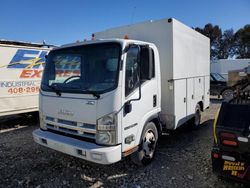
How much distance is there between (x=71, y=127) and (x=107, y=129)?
70cm

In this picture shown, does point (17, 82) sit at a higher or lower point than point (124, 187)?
higher

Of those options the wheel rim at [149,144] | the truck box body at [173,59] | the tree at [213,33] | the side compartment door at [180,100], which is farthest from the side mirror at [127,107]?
the tree at [213,33]

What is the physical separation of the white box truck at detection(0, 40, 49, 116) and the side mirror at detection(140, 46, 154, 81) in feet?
16.7

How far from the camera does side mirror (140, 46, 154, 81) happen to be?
3648 mm

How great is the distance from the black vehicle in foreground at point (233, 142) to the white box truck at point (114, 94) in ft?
4.22

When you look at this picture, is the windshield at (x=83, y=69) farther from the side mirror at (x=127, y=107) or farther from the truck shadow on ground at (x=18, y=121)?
the truck shadow on ground at (x=18, y=121)

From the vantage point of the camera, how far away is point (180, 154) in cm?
473

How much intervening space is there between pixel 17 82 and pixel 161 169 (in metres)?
5.50

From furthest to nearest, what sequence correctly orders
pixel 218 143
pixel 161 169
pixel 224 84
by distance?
pixel 224 84
pixel 161 169
pixel 218 143

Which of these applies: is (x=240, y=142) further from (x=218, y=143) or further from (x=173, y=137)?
(x=173, y=137)

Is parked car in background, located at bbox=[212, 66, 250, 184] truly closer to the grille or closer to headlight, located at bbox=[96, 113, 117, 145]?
headlight, located at bbox=[96, 113, 117, 145]

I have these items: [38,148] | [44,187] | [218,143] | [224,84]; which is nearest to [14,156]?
[38,148]

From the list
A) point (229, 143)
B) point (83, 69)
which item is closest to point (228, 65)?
point (229, 143)

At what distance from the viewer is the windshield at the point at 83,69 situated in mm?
3383
